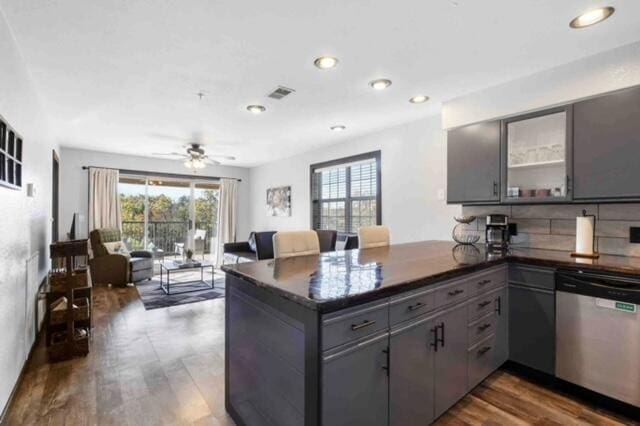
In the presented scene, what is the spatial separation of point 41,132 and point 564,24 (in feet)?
15.4

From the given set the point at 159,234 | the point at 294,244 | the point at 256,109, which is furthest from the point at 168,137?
the point at 294,244

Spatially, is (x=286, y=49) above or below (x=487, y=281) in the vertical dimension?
above

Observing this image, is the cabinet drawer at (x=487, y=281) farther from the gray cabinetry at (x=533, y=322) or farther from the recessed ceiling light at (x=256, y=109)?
the recessed ceiling light at (x=256, y=109)

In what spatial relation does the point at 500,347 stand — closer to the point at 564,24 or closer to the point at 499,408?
the point at 499,408

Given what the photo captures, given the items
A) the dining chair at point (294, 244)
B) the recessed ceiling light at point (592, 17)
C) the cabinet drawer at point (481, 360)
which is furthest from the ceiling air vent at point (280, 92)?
the cabinet drawer at point (481, 360)

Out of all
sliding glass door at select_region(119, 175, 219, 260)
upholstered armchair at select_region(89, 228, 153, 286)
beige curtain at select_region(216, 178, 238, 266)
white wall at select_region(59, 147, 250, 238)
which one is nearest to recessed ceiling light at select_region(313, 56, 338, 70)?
upholstered armchair at select_region(89, 228, 153, 286)

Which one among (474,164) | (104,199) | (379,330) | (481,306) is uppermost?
(474,164)

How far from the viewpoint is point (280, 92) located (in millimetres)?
3072

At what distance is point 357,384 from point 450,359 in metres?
0.81

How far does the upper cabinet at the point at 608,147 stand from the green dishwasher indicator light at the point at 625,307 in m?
0.76

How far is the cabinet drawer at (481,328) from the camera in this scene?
6.76 ft

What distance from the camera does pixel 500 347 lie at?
7.77ft

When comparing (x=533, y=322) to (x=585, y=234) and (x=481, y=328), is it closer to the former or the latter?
(x=481, y=328)

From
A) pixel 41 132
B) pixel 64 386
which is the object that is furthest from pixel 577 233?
pixel 41 132
